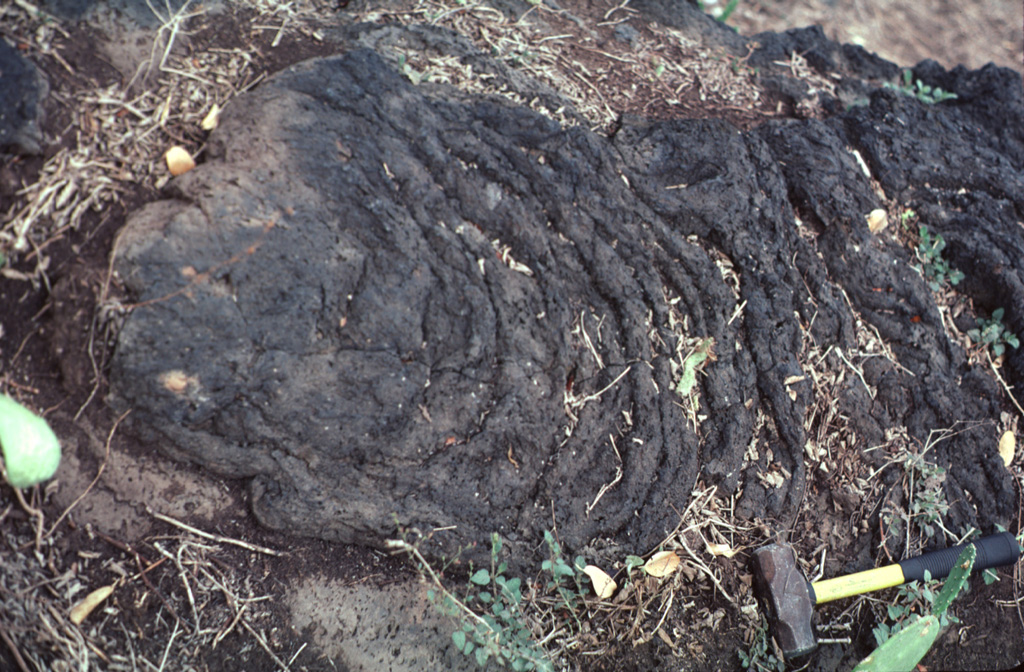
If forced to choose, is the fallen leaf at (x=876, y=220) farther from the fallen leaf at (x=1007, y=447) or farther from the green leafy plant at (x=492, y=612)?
the green leafy plant at (x=492, y=612)

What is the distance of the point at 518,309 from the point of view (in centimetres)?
222

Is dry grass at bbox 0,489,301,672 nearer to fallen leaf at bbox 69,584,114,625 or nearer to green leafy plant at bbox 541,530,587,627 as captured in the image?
A: fallen leaf at bbox 69,584,114,625

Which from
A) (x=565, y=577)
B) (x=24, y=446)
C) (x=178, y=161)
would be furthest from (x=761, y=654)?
(x=178, y=161)

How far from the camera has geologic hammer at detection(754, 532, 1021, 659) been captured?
2.20m

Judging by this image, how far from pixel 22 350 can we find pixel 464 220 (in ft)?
4.41

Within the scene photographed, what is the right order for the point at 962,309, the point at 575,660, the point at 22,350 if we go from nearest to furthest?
the point at 22,350 < the point at 575,660 < the point at 962,309

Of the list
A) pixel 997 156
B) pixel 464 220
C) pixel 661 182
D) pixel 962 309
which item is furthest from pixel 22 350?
pixel 997 156

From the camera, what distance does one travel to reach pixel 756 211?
8.77 feet

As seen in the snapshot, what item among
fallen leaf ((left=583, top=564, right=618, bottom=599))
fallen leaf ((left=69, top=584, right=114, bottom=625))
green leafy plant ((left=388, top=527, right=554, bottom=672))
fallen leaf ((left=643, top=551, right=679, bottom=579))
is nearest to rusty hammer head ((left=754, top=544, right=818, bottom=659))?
fallen leaf ((left=643, top=551, right=679, bottom=579))

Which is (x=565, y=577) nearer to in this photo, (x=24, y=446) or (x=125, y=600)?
(x=125, y=600)

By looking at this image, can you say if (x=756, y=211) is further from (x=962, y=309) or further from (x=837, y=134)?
(x=962, y=309)

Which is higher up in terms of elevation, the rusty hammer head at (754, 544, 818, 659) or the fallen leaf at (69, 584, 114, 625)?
the rusty hammer head at (754, 544, 818, 659)

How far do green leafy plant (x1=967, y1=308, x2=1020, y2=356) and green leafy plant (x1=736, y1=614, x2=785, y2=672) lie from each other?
1728mm

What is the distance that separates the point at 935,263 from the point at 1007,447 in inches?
33.9
